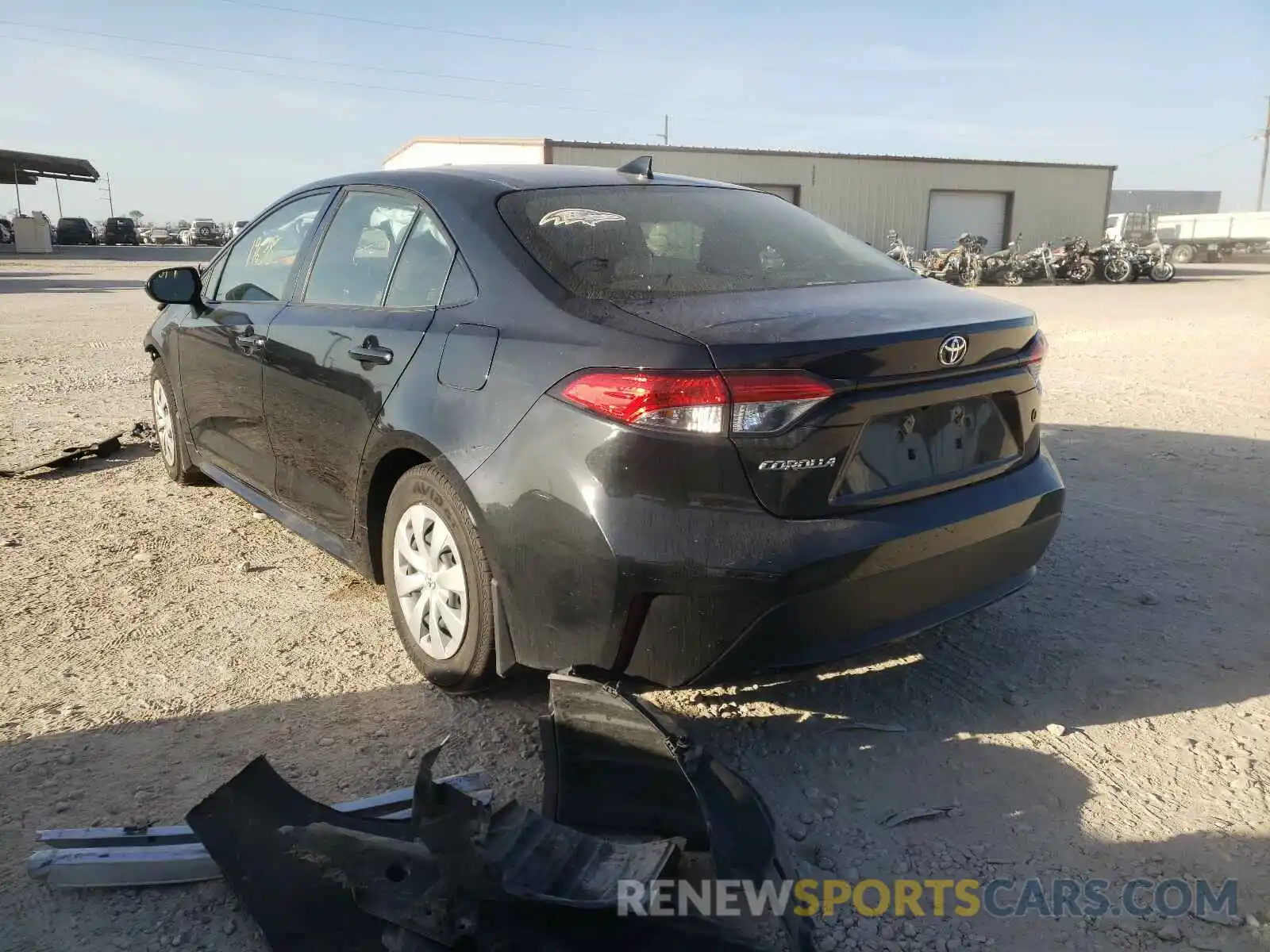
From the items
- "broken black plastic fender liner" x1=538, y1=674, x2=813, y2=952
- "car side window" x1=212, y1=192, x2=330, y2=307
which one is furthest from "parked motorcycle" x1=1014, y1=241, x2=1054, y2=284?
"broken black plastic fender liner" x1=538, y1=674, x2=813, y2=952

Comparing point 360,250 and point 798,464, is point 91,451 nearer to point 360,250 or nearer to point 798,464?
point 360,250

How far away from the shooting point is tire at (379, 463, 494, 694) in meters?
2.81

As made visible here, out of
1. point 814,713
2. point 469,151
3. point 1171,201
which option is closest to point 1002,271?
point 469,151

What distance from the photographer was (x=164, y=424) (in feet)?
17.9

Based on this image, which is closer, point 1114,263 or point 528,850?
point 528,850

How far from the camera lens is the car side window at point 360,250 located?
3359mm

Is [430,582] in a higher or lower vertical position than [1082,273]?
lower

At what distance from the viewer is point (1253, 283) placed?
27.6 m

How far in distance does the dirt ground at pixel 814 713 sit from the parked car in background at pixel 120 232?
170ft

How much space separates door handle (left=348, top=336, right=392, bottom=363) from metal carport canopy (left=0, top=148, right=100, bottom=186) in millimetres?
52377

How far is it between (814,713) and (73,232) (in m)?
56.3

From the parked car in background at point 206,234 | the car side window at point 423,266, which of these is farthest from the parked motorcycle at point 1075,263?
the parked car in background at point 206,234

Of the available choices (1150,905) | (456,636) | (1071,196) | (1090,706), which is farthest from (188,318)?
(1071,196)

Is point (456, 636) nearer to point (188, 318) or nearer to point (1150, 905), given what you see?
point (1150, 905)
